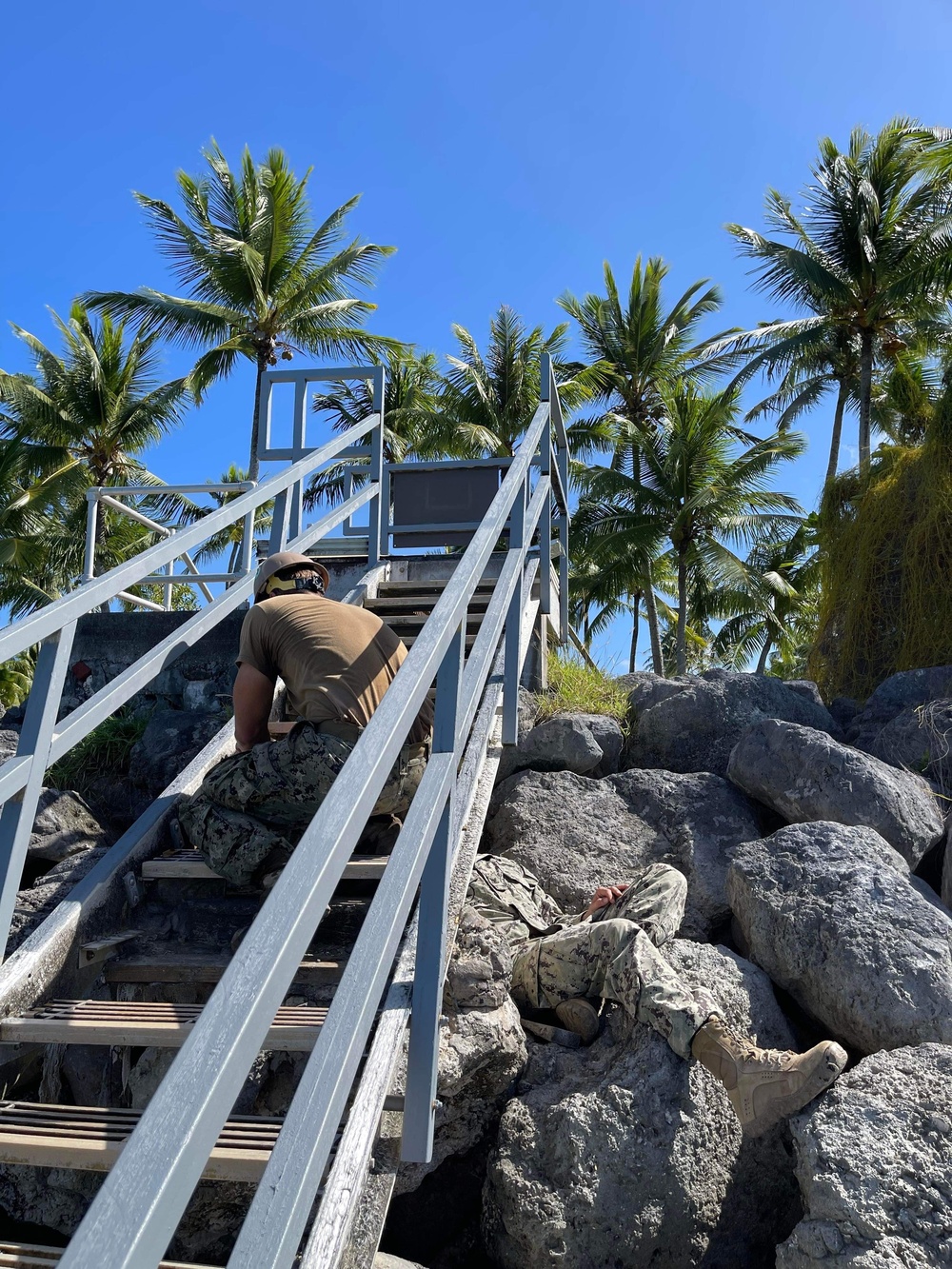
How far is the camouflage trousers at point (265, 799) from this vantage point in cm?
327

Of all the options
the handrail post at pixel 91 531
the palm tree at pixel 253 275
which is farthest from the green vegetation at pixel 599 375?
the handrail post at pixel 91 531

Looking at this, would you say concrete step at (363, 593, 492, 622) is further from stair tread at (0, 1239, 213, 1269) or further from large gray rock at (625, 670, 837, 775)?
stair tread at (0, 1239, 213, 1269)

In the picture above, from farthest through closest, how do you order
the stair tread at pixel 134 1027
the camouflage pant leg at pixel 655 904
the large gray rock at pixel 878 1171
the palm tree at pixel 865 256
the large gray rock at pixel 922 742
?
the palm tree at pixel 865 256
the large gray rock at pixel 922 742
the camouflage pant leg at pixel 655 904
the large gray rock at pixel 878 1171
the stair tread at pixel 134 1027

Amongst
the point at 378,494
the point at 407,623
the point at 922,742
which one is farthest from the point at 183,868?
the point at 922,742

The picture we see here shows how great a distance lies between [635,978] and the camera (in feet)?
11.5

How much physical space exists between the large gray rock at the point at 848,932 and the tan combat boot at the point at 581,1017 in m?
0.77

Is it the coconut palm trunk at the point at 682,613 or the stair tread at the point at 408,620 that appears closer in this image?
the stair tread at the point at 408,620

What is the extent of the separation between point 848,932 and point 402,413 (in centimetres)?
2151

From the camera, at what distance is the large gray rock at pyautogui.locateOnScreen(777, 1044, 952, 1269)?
280 centimetres

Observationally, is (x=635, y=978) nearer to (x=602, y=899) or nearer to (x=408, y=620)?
(x=602, y=899)

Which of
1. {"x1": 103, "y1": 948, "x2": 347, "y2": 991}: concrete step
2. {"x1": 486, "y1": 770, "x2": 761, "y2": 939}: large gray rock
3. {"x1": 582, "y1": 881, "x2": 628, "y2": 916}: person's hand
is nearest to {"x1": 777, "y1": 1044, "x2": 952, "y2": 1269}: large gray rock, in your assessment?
{"x1": 582, "y1": 881, "x2": 628, "y2": 916}: person's hand

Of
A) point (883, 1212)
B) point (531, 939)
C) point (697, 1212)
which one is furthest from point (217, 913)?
point (883, 1212)

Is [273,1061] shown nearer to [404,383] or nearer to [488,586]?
[488,586]

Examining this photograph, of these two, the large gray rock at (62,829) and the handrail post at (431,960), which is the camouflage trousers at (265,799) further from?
the large gray rock at (62,829)
